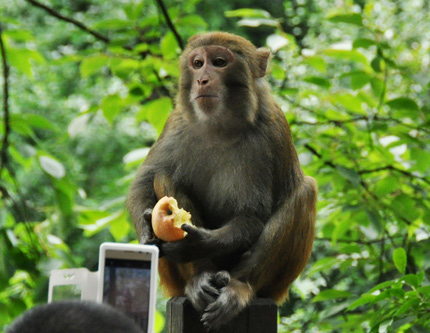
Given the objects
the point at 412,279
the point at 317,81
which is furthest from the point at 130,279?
the point at 317,81

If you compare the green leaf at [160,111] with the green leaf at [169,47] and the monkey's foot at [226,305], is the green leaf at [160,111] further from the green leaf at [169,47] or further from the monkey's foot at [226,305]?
the monkey's foot at [226,305]

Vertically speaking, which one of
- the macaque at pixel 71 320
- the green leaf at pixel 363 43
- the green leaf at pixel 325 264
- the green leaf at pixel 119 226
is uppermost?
the macaque at pixel 71 320

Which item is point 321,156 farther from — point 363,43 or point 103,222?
point 103,222

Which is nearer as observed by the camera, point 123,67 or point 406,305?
point 406,305

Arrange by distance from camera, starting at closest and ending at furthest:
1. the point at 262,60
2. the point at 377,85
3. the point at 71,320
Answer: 1. the point at 71,320
2. the point at 262,60
3. the point at 377,85

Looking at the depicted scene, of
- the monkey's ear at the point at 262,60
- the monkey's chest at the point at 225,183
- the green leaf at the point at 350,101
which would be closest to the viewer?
the monkey's chest at the point at 225,183

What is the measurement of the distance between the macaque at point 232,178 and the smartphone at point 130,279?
2.89 ft

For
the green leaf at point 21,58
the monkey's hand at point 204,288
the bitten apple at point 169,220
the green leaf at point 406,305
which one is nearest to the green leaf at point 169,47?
Answer: the green leaf at point 21,58

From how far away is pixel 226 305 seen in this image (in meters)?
2.70

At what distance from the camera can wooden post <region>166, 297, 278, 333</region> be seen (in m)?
2.59

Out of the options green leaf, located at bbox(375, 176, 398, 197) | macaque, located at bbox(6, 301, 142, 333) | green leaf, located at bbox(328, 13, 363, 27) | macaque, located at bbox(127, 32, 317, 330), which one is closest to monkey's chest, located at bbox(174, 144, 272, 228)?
macaque, located at bbox(127, 32, 317, 330)

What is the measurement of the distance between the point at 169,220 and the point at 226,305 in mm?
424

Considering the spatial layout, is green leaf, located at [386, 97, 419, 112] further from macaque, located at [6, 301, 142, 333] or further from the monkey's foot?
macaque, located at [6, 301, 142, 333]

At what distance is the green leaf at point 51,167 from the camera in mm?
3961
